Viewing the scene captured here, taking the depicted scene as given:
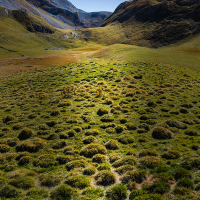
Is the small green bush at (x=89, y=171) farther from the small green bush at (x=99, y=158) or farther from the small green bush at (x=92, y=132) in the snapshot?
the small green bush at (x=92, y=132)

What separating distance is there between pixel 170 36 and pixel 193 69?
542 feet

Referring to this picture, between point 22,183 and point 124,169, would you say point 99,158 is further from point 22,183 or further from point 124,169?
point 22,183

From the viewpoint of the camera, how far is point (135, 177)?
34.1ft

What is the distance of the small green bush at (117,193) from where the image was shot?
8.97m

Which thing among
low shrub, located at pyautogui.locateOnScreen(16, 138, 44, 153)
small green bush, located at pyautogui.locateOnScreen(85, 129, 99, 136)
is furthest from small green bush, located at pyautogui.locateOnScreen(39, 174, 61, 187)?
small green bush, located at pyautogui.locateOnScreen(85, 129, 99, 136)

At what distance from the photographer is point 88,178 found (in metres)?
10.7

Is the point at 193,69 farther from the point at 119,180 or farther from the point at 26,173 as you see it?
the point at 26,173

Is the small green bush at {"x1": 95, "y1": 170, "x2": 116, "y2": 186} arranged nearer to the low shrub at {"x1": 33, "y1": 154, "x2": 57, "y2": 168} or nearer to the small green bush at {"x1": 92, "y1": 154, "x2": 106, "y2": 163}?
the small green bush at {"x1": 92, "y1": 154, "x2": 106, "y2": 163}

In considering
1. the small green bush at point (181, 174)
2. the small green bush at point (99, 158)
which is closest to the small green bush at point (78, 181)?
the small green bush at point (99, 158)

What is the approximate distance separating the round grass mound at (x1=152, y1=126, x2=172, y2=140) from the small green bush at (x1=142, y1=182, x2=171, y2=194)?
21.2 ft

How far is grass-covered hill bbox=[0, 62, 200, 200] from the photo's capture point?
9.57 m

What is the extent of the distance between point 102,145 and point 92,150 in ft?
5.06

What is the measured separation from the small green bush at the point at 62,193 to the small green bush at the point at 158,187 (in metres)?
5.17

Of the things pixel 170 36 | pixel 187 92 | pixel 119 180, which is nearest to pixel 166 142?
pixel 119 180
